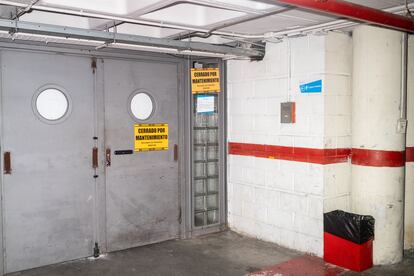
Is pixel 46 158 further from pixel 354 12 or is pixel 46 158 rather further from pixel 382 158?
pixel 382 158

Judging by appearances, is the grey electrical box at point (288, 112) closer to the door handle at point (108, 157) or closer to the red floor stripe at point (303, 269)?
the red floor stripe at point (303, 269)

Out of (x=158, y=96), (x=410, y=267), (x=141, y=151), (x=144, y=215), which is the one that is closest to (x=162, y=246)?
(x=144, y=215)

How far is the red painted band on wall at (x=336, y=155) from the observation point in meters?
4.09

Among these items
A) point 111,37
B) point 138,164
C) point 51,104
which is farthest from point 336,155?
point 51,104

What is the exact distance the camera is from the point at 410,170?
14.9 ft

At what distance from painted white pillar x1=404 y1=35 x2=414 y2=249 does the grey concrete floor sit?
283mm

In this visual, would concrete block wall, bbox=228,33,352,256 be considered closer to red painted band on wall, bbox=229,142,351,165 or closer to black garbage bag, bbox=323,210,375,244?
red painted band on wall, bbox=229,142,351,165

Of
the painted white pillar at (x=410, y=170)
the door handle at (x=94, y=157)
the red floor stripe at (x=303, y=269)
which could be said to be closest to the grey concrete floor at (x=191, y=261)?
the red floor stripe at (x=303, y=269)

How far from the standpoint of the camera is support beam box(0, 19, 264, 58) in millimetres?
3312

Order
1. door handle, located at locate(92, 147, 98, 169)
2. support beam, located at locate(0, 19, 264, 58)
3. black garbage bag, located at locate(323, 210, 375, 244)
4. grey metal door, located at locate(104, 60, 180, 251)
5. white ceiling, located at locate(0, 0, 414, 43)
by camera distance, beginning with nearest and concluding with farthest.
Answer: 1. white ceiling, located at locate(0, 0, 414, 43)
2. support beam, located at locate(0, 19, 264, 58)
3. black garbage bag, located at locate(323, 210, 375, 244)
4. door handle, located at locate(92, 147, 98, 169)
5. grey metal door, located at locate(104, 60, 180, 251)

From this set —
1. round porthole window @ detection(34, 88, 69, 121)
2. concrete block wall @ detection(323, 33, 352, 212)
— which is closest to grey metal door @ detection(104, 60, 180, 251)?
round porthole window @ detection(34, 88, 69, 121)

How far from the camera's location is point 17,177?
13.1 ft

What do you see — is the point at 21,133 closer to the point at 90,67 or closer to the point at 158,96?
the point at 90,67

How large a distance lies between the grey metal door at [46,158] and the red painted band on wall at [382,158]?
2884mm
